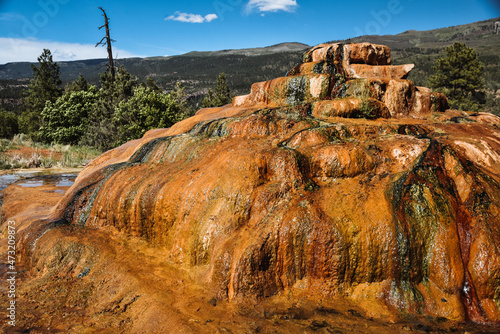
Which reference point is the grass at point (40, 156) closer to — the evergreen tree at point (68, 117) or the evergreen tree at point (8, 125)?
the evergreen tree at point (68, 117)

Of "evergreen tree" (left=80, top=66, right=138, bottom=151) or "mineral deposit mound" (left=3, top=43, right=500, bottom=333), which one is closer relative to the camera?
"mineral deposit mound" (left=3, top=43, right=500, bottom=333)

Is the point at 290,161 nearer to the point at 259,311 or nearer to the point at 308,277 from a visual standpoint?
the point at 308,277

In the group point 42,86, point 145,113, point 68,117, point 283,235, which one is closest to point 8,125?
point 42,86

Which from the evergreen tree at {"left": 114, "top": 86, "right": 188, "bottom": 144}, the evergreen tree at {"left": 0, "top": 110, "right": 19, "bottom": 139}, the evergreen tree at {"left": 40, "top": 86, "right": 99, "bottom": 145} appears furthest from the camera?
the evergreen tree at {"left": 0, "top": 110, "right": 19, "bottom": 139}

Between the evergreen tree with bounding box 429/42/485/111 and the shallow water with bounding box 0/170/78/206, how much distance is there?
32491 millimetres

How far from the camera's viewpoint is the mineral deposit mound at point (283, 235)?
173 inches

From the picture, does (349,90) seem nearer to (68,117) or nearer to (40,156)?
(40,156)

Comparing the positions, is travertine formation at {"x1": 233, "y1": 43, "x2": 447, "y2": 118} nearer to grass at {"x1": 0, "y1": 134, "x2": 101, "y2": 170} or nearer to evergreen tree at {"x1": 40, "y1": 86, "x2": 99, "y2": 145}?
grass at {"x1": 0, "y1": 134, "x2": 101, "y2": 170}

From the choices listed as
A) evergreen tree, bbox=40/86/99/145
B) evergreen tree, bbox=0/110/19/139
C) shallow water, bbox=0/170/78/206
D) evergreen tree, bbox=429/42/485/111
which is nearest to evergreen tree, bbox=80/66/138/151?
evergreen tree, bbox=40/86/99/145

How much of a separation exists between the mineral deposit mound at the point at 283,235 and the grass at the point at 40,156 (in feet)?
38.7

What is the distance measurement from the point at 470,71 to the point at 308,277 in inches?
1348

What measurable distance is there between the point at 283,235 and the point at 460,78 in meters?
34.8

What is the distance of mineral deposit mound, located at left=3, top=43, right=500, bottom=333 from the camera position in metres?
4.38

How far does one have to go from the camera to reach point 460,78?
3053 cm
